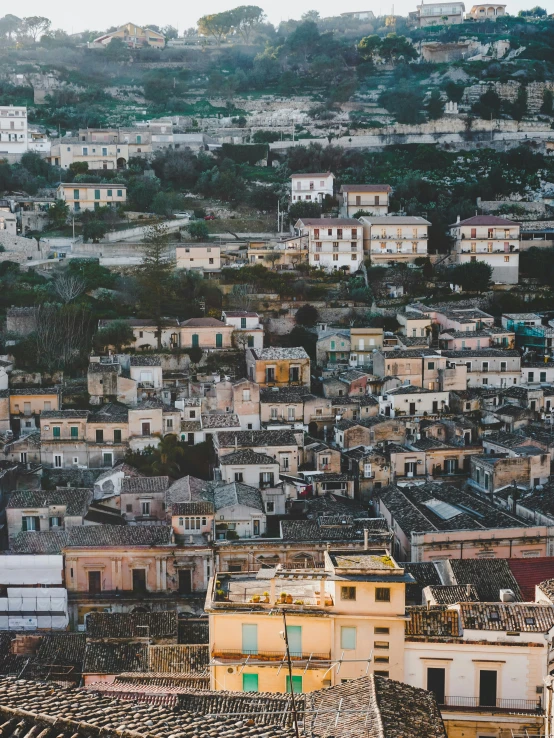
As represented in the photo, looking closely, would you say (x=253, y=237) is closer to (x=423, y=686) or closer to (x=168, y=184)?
(x=168, y=184)

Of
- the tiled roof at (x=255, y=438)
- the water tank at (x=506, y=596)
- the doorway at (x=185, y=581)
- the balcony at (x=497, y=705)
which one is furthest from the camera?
the tiled roof at (x=255, y=438)

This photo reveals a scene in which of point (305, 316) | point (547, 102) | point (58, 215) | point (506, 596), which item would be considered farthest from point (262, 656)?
point (547, 102)

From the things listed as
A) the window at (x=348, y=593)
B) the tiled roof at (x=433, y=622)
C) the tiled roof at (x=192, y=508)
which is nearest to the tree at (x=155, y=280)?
the tiled roof at (x=192, y=508)

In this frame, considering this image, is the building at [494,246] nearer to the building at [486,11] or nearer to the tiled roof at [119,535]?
the tiled roof at [119,535]

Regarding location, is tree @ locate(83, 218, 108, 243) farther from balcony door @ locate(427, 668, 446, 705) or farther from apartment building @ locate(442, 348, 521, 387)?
balcony door @ locate(427, 668, 446, 705)

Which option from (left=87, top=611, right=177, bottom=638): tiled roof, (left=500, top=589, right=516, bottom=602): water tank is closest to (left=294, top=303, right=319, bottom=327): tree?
(left=87, top=611, right=177, bottom=638): tiled roof
